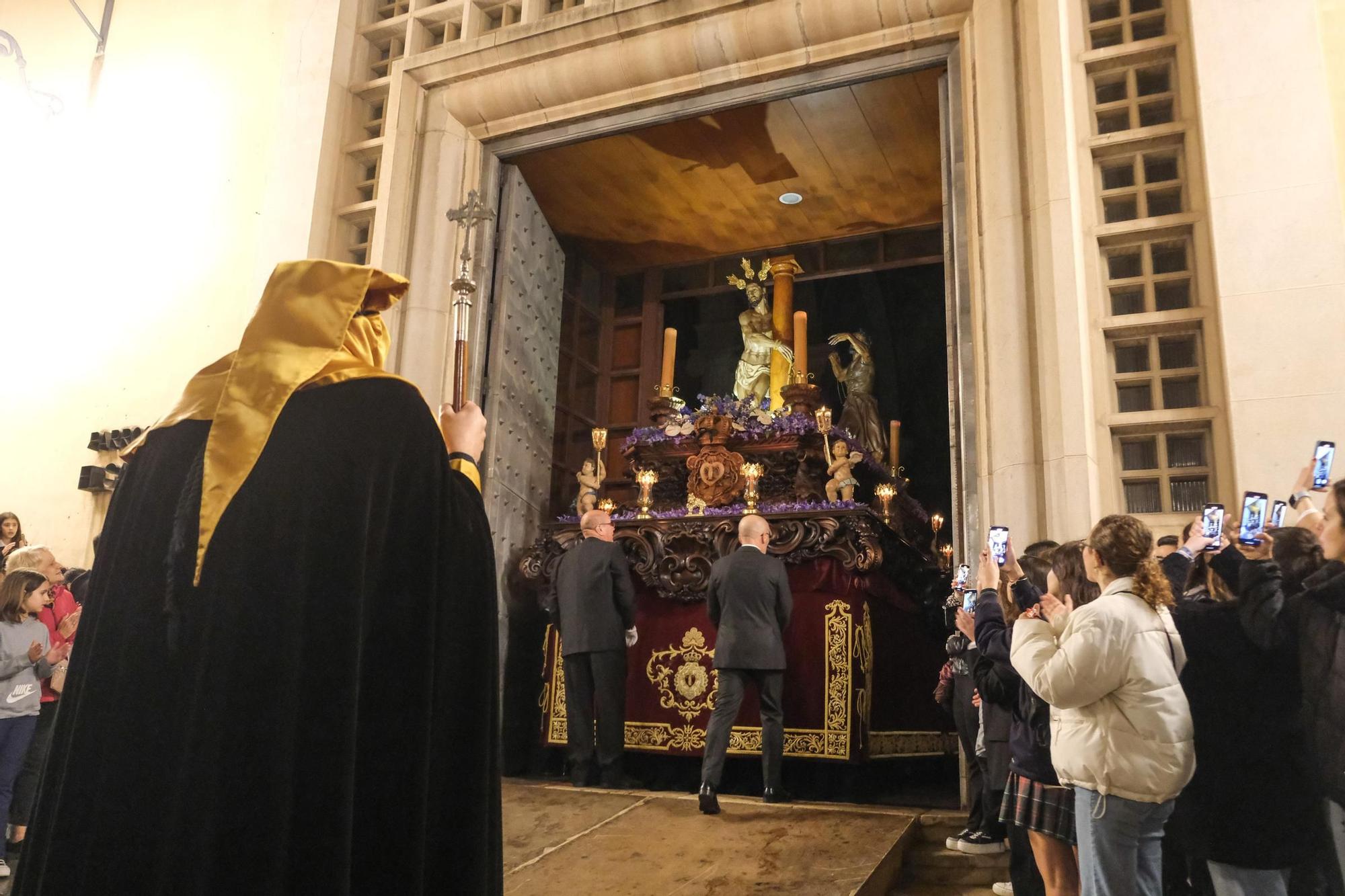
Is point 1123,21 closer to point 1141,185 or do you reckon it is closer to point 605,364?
point 1141,185

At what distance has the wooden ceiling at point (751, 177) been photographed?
889cm

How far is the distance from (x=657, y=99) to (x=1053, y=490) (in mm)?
4164

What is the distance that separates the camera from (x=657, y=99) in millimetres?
7699

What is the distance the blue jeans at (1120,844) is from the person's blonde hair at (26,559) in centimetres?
513

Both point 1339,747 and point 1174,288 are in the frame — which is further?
point 1174,288

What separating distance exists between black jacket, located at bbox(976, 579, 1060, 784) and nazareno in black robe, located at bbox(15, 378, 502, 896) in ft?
6.78

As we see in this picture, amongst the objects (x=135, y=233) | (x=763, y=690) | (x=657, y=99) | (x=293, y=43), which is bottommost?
(x=763, y=690)

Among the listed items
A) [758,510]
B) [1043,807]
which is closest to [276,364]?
[1043,807]

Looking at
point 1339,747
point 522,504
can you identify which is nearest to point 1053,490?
point 1339,747

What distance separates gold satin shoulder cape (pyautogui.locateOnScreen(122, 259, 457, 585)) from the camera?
2.14 meters

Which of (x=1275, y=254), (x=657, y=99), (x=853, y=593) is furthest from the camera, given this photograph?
(x=657, y=99)

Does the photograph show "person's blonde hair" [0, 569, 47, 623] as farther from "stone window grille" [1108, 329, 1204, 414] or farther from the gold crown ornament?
the gold crown ornament

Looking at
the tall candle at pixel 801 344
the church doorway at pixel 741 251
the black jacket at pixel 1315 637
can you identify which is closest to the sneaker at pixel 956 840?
the black jacket at pixel 1315 637

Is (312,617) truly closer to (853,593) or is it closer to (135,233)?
(853,593)
